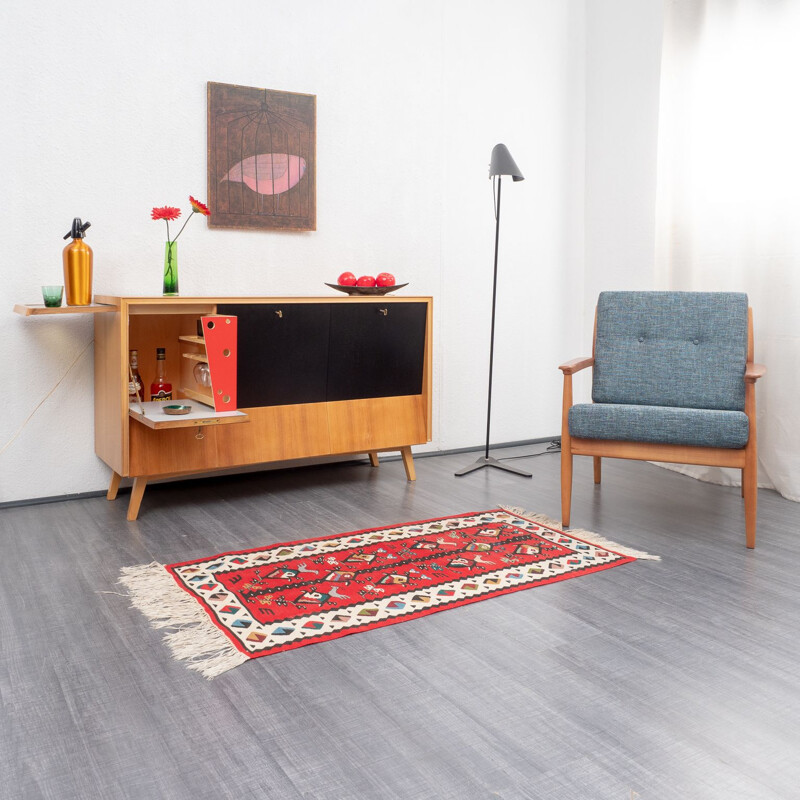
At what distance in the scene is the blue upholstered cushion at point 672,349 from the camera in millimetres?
3025

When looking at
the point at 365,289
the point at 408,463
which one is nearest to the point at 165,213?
the point at 365,289

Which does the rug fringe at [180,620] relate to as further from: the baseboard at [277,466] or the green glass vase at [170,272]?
the green glass vase at [170,272]

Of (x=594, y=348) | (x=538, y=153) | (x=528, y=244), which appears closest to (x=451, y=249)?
(x=528, y=244)

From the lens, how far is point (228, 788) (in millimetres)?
1374

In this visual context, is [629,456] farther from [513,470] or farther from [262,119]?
[262,119]

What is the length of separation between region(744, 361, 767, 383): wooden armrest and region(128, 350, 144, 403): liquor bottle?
7.20 feet

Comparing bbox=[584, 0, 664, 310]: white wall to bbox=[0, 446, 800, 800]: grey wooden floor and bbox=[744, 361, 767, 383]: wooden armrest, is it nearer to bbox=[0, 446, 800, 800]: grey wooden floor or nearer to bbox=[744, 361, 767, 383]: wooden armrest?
bbox=[744, 361, 767, 383]: wooden armrest


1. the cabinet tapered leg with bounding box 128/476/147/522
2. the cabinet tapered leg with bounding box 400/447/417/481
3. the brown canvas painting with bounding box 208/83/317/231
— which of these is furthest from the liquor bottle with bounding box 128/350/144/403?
the cabinet tapered leg with bounding box 400/447/417/481

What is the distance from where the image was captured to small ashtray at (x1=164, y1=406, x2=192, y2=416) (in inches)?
116

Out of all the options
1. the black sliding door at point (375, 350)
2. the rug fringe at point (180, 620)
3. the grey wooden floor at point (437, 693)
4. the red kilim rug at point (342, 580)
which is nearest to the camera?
the grey wooden floor at point (437, 693)

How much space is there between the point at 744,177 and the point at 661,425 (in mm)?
1493

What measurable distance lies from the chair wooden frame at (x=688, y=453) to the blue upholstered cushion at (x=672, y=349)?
0.39 feet

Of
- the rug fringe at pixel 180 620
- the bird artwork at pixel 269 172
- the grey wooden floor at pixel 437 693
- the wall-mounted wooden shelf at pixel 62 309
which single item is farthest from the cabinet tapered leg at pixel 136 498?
the bird artwork at pixel 269 172

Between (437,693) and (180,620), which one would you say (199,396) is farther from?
(437,693)
